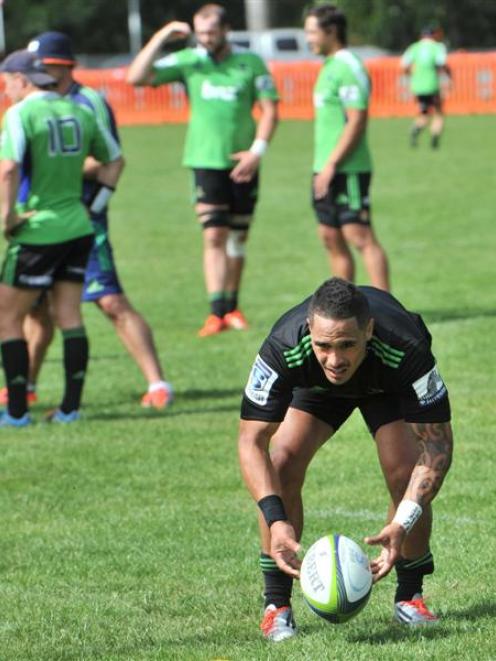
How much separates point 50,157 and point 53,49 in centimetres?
63

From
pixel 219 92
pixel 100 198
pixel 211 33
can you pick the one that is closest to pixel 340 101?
pixel 219 92

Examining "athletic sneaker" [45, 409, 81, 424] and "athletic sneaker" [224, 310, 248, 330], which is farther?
"athletic sneaker" [224, 310, 248, 330]

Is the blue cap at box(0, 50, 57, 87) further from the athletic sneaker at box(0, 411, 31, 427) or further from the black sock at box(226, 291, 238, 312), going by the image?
the black sock at box(226, 291, 238, 312)

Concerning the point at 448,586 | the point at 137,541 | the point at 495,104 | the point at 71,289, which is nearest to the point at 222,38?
the point at 71,289

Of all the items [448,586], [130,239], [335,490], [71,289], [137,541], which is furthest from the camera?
[130,239]

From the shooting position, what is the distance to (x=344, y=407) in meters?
5.76

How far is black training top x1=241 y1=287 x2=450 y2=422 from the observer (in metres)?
5.26

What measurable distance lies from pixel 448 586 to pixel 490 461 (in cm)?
205

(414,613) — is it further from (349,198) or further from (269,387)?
(349,198)

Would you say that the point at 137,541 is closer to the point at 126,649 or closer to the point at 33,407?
the point at 126,649

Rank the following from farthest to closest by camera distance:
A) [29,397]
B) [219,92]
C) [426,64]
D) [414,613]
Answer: [426,64] < [219,92] < [29,397] < [414,613]

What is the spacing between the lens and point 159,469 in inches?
322

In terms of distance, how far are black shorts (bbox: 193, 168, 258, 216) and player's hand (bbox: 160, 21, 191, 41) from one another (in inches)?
46.3

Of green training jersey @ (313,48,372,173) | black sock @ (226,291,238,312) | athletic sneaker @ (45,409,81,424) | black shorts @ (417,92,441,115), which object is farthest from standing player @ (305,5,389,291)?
black shorts @ (417,92,441,115)
